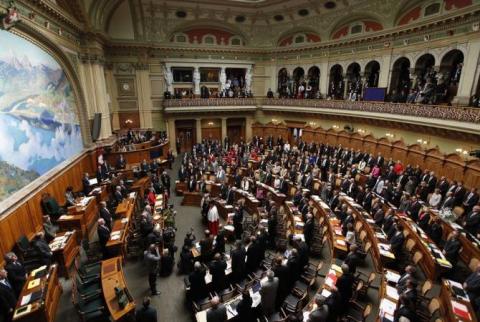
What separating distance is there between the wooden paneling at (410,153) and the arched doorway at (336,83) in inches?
140

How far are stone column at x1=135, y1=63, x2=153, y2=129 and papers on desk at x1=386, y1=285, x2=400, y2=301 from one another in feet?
71.3

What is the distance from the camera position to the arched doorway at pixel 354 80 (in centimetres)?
2153

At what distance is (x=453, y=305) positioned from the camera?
5.55 m

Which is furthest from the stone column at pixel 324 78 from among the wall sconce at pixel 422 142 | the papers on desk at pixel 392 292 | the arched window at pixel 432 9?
the papers on desk at pixel 392 292

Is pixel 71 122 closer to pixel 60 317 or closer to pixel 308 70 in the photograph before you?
pixel 60 317

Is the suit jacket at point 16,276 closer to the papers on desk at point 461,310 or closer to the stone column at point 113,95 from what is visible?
Result: the papers on desk at point 461,310

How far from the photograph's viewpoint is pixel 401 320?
4.70 meters

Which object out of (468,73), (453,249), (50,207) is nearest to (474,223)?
(453,249)

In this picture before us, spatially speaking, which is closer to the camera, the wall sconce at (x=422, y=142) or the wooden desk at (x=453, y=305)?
the wooden desk at (x=453, y=305)

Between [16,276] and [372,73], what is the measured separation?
2365 centimetres

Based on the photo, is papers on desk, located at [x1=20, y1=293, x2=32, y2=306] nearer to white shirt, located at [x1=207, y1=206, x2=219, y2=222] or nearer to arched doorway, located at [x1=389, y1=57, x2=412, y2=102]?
white shirt, located at [x1=207, y1=206, x2=219, y2=222]

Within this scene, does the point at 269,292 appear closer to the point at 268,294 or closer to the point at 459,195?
the point at 268,294

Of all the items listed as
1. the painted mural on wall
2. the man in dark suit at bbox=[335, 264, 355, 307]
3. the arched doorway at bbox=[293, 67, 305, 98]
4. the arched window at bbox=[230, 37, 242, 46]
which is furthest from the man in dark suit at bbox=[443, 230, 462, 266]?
the arched window at bbox=[230, 37, 242, 46]

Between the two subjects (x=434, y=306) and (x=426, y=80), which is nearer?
(x=434, y=306)
